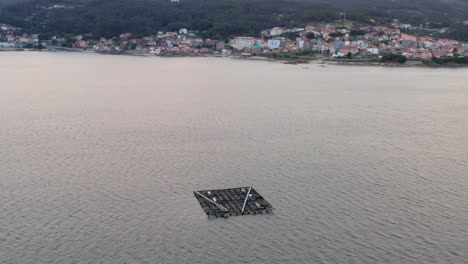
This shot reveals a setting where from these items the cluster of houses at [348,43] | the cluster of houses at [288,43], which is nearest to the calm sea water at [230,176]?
the cluster of houses at [348,43]

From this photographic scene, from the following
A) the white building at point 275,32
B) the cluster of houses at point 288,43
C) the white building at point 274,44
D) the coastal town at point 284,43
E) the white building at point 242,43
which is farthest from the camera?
the white building at point 275,32

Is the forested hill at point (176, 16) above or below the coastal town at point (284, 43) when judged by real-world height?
above

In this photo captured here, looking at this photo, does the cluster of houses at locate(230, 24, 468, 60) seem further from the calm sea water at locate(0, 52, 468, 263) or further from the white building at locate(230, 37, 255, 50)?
the calm sea water at locate(0, 52, 468, 263)

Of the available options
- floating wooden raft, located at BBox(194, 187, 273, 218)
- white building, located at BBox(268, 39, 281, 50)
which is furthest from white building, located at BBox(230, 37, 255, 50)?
floating wooden raft, located at BBox(194, 187, 273, 218)

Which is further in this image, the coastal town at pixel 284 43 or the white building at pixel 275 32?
the white building at pixel 275 32

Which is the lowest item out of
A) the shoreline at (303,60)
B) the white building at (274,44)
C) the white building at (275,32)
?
the shoreline at (303,60)

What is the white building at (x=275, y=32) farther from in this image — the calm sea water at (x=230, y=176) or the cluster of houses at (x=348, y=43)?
the calm sea water at (x=230, y=176)

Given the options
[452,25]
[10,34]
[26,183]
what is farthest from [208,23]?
[26,183]
